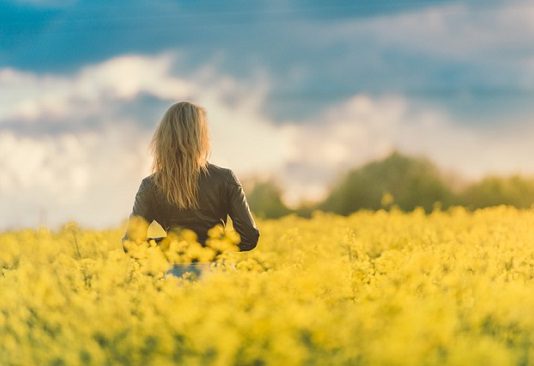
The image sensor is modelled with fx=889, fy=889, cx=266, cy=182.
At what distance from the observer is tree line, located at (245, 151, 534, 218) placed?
17062mm

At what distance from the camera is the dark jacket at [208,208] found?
16.9ft

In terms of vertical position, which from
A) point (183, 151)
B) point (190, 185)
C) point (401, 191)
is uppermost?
point (401, 191)

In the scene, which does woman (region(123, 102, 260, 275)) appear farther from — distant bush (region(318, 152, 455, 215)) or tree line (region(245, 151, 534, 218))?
distant bush (region(318, 152, 455, 215))

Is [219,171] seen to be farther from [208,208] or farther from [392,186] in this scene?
Result: [392,186]

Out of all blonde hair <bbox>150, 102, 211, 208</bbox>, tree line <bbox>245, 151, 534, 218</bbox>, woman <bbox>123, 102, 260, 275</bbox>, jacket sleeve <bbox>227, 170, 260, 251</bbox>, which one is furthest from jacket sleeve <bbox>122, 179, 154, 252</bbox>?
tree line <bbox>245, 151, 534, 218</bbox>

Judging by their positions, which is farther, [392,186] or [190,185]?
[392,186]

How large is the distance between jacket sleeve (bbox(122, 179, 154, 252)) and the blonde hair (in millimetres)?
118

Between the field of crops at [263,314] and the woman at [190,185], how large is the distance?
0.15 m

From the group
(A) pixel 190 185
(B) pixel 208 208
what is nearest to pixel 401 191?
(B) pixel 208 208

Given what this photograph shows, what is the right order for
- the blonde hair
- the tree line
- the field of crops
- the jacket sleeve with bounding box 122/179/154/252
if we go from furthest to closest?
the tree line → the jacket sleeve with bounding box 122/179/154/252 → the blonde hair → the field of crops

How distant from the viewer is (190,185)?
5113 mm

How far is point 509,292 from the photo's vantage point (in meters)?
4.69

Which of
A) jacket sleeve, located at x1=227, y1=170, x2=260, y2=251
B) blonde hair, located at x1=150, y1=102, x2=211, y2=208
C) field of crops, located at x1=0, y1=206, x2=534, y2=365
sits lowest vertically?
field of crops, located at x1=0, y1=206, x2=534, y2=365

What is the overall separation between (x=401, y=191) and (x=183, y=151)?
12548mm
